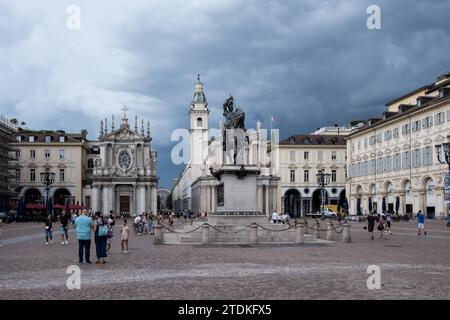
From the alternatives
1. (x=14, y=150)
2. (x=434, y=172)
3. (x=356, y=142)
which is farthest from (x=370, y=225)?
(x=14, y=150)

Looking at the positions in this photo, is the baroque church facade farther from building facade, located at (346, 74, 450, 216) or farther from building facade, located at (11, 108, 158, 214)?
building facade, located at (346, 74, 450, 216)

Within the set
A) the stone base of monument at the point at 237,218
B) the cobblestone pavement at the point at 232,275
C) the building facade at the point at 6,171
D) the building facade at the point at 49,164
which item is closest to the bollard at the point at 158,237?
the stone base of monument at the point at 237,218

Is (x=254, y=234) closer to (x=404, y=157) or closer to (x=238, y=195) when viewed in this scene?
(x=238, y=195)

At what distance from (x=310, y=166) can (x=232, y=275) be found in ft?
294

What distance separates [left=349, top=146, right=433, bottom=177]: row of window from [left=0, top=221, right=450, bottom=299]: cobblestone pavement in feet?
142

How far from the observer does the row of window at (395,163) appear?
211 ft

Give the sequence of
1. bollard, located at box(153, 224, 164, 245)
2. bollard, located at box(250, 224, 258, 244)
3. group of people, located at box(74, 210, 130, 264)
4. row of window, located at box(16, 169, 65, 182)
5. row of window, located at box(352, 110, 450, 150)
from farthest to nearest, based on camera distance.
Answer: row of window, located at box(16, 169, 65, 182) → row of window, located at box(352, 110, 450, 150) → bollard, located at box(153, 224, 164, 245) → bollard, located at box(250, 224, 258, 244) → group of people, located at box(74, 210, 130, 264)

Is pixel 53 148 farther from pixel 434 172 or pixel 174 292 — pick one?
pixel 174 292

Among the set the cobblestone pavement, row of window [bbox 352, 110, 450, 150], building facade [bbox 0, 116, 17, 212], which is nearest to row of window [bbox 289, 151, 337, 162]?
row of window [bbox 352, 110, 450, 150]

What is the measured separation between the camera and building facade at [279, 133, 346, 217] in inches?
4055

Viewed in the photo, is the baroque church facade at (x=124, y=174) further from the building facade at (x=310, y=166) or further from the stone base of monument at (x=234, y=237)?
the stone base of monument at (x=234, y=237)

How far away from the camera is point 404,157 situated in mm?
69750

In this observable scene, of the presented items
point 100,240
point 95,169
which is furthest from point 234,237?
point 95,169

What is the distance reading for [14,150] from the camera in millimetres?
99625
